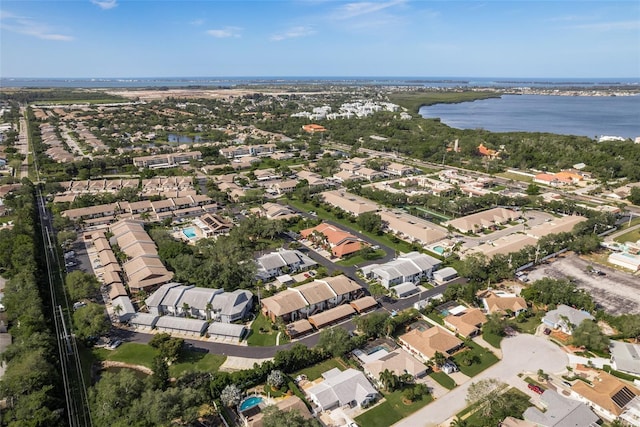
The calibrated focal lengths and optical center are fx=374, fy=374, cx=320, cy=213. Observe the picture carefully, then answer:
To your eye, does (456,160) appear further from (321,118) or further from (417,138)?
(321,118)

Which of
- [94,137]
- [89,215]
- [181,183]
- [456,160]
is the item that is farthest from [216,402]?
[94,137]

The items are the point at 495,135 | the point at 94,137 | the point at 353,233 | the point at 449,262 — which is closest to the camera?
the point at 449,262

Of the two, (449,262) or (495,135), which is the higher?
(495,135)

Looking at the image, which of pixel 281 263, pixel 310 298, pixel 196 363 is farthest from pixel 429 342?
pixel 281 263

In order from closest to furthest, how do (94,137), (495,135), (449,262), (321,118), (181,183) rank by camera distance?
(449,262)
(181,183)
(495,135)
(94,137)
(321,118)

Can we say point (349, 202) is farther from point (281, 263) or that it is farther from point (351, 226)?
point (281, 263)
